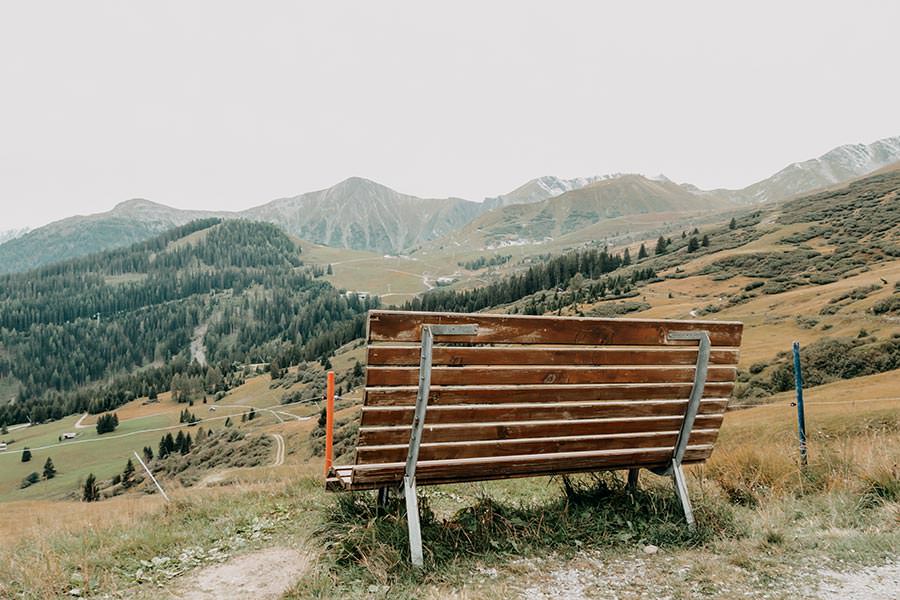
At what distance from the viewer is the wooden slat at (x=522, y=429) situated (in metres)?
3.90

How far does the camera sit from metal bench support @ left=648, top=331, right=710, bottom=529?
459 cm

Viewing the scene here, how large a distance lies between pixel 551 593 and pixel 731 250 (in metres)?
111

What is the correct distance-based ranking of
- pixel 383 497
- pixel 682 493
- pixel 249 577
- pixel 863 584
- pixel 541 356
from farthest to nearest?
pixel 682 493
pixel 383 497
pixel 249 577
pixel 541 356
pixel 863 584

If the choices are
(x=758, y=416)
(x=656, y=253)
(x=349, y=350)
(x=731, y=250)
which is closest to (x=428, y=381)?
(x=758, y=416)

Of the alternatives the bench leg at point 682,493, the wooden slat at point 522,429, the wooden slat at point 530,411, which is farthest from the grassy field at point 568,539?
the wooden slat at point 530,411

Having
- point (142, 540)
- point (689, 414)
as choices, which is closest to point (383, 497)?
point (142, 540)

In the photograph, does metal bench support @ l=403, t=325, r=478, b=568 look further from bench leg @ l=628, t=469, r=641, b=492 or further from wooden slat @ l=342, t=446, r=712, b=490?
bench leg @ l=628, t=469, r=641, b=492

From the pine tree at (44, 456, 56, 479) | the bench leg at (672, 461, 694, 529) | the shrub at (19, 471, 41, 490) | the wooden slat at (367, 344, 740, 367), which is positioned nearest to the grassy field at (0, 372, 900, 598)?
the bench leg at (672, 461, 694, 529)

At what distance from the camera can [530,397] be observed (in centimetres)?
418

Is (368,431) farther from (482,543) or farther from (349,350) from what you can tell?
(349,350)

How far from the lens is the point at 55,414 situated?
511 feet

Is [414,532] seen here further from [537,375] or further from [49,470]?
[49,470]

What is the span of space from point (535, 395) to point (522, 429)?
0.28m

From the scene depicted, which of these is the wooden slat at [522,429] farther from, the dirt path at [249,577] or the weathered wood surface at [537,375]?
the dirt path at [249,577]
